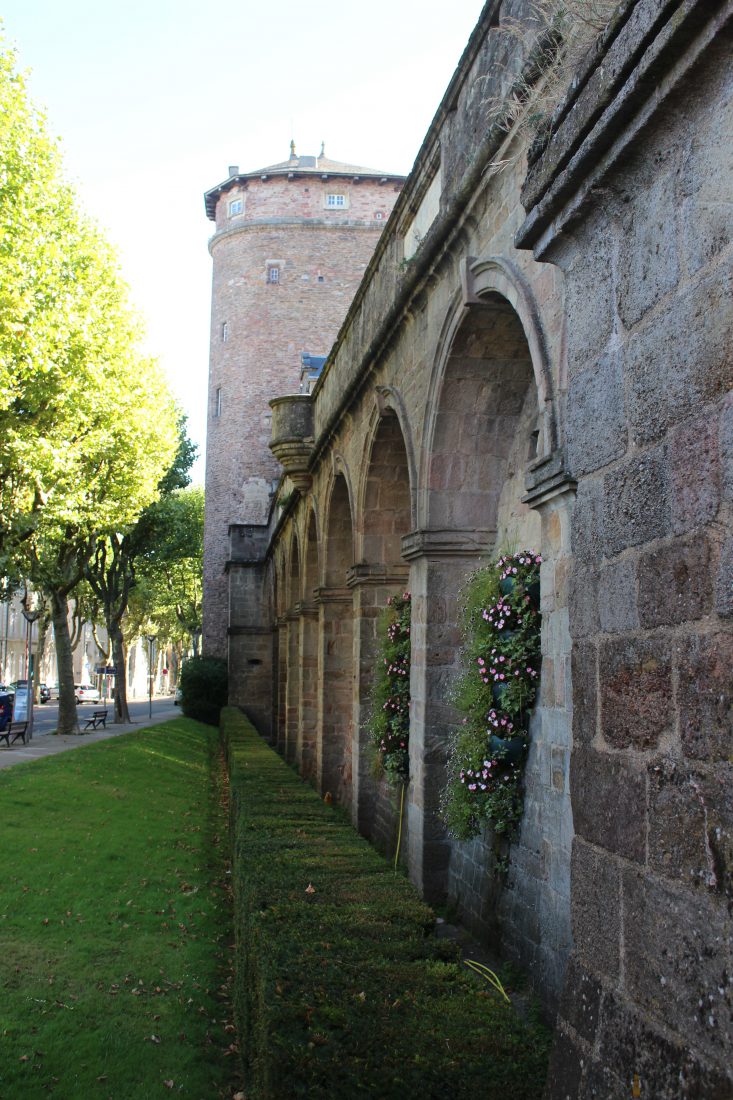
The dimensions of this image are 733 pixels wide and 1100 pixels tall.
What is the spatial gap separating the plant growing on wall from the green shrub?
2609 centimetres

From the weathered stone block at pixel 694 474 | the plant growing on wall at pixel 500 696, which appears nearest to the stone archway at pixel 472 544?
the plant growing on wall at pixel 500 696

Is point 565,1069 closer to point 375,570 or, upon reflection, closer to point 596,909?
point 596,909

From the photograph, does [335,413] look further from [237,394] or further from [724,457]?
[237,394]

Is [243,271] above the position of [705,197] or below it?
above

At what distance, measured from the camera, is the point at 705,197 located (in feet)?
6.53

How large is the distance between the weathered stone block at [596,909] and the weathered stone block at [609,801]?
1.6 inches

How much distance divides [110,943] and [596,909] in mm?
5618

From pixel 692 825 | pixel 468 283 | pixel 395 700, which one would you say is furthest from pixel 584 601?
pixel 395 700

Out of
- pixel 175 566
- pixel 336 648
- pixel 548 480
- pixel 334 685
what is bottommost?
pixel 334 685

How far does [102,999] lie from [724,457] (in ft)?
17.6

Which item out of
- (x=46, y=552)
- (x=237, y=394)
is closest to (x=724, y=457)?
(x=46, y=552)

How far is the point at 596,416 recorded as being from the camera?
2.43m

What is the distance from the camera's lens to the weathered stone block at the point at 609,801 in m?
2.12

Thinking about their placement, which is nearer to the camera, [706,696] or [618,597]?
[706,696]
